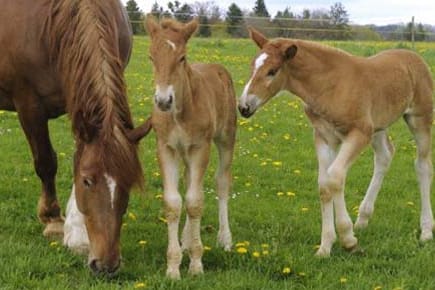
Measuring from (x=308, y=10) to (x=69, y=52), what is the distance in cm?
4195

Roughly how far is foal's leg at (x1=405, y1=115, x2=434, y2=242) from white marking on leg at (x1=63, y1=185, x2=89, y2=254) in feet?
9.50

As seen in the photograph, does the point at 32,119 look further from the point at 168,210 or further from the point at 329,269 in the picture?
the point at 329,269

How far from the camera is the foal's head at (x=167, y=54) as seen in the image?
14.2ft

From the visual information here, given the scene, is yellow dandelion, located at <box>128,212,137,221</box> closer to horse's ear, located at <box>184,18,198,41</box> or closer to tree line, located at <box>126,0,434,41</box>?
horse's ear, located at <box>184,18,198,41</box>

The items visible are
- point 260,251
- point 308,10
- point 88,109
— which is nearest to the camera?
point 88,109

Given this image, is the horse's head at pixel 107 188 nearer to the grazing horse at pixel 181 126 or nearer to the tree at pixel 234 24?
the grazing horse at pixel 181 126

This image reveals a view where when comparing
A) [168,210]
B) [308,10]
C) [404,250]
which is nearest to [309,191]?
[404,250]

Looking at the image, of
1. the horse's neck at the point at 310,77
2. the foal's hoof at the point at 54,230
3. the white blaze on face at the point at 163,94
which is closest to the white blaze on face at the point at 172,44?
the white blaze on face at the point at 163,94

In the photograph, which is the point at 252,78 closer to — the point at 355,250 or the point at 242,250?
the point at 242,250

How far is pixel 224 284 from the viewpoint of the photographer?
4.68 meters

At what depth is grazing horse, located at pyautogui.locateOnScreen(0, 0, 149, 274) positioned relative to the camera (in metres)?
4.50

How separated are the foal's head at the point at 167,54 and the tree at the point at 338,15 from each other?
111 ft

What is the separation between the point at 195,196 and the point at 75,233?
1.08 m

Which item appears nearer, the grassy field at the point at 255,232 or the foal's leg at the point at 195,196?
the grassy field at the point at 255,232
